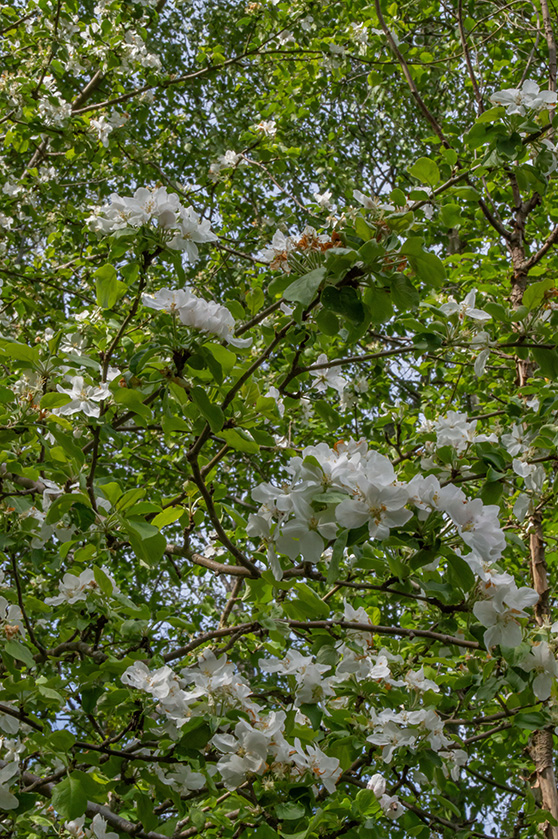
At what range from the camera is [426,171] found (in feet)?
4.51

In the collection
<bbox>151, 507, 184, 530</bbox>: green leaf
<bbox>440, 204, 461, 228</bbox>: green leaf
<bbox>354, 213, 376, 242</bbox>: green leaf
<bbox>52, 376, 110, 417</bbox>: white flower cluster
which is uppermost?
<bbox>440, 204, 461, 228</bbox>: green leaf

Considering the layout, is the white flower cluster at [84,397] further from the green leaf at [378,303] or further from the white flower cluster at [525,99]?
the white flower cluster at [525,99]

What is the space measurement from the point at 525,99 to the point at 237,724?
1.33 metres

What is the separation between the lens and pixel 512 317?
63.5 inches

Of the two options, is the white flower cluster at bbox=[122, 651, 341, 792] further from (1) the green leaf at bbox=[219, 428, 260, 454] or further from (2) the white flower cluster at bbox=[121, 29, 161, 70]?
(2) the white flower cluster at bbox=[121, 29, 161, 70]

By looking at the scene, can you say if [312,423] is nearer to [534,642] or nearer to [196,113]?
[534,642]

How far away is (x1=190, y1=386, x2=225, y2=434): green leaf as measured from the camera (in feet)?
3.90

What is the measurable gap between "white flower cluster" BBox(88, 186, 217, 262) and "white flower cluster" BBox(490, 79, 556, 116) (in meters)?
0.63

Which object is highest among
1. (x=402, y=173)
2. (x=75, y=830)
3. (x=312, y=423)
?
(x=402, y=173)

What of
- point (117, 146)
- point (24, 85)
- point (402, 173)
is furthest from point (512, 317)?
point (402, 173)

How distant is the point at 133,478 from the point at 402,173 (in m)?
3.89

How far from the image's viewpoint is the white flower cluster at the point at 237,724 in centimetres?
140

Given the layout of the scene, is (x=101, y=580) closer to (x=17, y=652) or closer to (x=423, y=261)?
(x=17, y=652)

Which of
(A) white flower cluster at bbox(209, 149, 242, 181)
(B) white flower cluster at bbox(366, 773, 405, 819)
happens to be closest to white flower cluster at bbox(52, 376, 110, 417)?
(B) white flower cluster at bbox(366, 773, 405, 819)
